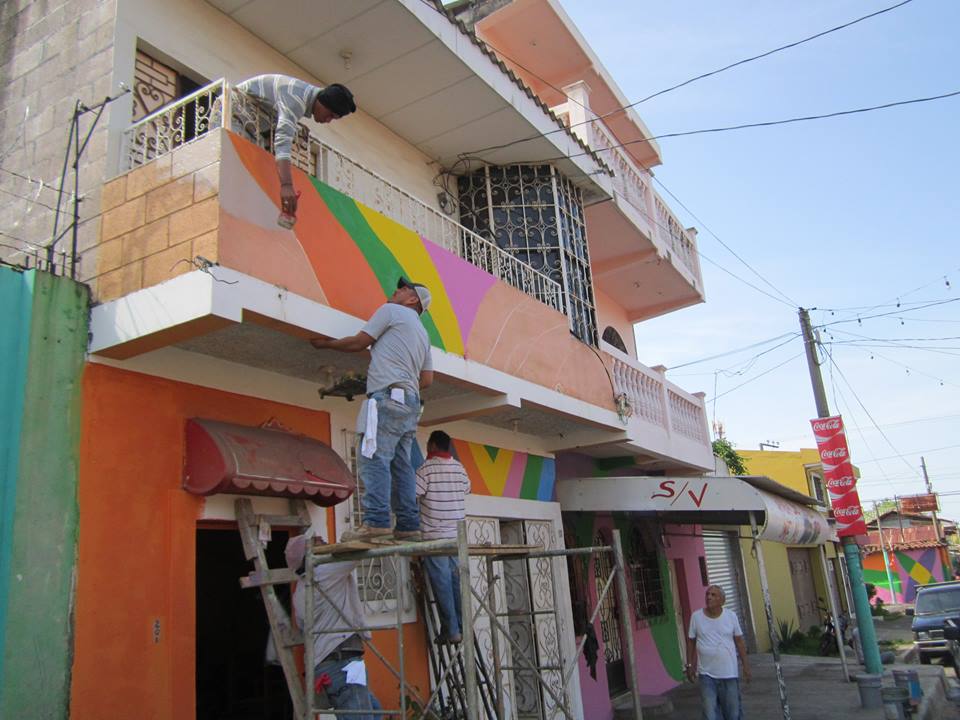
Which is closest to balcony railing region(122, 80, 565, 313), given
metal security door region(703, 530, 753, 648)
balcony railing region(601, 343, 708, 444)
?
balcony railing region(601, 343, 708, 444)

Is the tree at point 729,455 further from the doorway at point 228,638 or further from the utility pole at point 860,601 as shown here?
the doorway at point 228,638

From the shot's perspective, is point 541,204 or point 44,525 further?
point 541,204

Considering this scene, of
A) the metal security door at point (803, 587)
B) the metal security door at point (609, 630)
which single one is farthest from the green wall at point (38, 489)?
the metal security door at point (803, 587)

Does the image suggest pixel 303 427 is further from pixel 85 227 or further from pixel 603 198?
pixel 603 198

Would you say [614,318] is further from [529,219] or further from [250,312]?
[250,312]

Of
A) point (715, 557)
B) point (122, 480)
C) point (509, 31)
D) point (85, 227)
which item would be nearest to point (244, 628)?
point (122, 480)

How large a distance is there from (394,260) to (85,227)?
88.7 inches

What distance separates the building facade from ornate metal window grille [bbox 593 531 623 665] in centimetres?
14

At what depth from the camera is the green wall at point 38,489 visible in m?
4.36

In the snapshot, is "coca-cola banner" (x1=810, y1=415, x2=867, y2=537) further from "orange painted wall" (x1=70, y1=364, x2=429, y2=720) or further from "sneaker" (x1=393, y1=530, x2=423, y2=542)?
"orange painted wall" (x1=70, y1=364, x2=429, y2=720)

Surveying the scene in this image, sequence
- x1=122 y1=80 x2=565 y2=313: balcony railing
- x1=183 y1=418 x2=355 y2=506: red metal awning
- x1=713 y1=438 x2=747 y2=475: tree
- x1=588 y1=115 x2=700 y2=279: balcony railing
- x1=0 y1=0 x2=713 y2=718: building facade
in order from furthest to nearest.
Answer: x1=713 y1=438 x2=747 y2=475: tree
x1=588 y1=115 x2=700 y2=279: balcony railing
x1=122 y1=80 x2=565 y2=313: balcony railing
x1=183 y1=418 x2=355 y2=506: red metal awning
x1=0 y1=0 x2=713 y2=718: building facade

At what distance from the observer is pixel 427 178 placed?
927cm

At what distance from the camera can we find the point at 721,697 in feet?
24.6

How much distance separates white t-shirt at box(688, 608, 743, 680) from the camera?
7.36m
